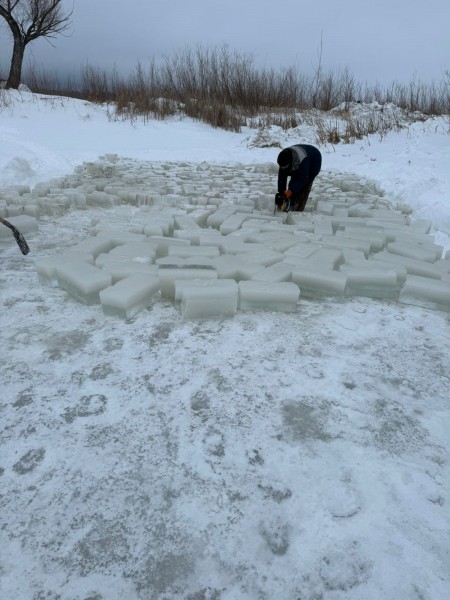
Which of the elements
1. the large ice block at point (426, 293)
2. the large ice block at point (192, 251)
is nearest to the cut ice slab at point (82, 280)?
the large ice block at point (192, 251)

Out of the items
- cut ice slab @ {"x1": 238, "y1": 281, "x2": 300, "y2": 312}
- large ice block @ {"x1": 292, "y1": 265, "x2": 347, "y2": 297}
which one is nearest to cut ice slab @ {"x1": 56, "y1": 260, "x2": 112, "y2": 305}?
cut ice slab @ {"x1": 238, "y1": 281, "x2": 300, "y2": 312}

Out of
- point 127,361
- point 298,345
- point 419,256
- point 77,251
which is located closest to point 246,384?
point 298,345

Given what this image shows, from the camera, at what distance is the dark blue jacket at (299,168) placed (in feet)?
14.3

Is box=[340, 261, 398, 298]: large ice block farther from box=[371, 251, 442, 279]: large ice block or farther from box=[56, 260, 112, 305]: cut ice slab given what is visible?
box=[56, 260, 112, 305]: cut ice slab

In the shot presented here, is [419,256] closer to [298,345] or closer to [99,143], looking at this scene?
[298,345]

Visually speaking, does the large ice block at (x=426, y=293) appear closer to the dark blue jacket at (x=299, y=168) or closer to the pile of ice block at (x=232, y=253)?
the pile of ice block at (x=232, y=253)

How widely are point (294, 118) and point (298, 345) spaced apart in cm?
1148

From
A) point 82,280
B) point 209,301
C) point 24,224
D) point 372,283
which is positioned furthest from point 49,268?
point 372,283

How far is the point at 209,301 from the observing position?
237 centimetres

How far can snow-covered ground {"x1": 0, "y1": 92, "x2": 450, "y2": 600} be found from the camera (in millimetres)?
1146

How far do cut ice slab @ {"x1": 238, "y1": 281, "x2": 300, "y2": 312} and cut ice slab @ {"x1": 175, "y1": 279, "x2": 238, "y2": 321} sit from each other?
0.08 m

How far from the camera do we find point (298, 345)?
2188 mm

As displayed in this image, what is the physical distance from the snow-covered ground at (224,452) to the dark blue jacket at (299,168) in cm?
215

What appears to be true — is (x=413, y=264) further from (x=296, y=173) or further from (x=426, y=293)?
(x=296, y=173)
